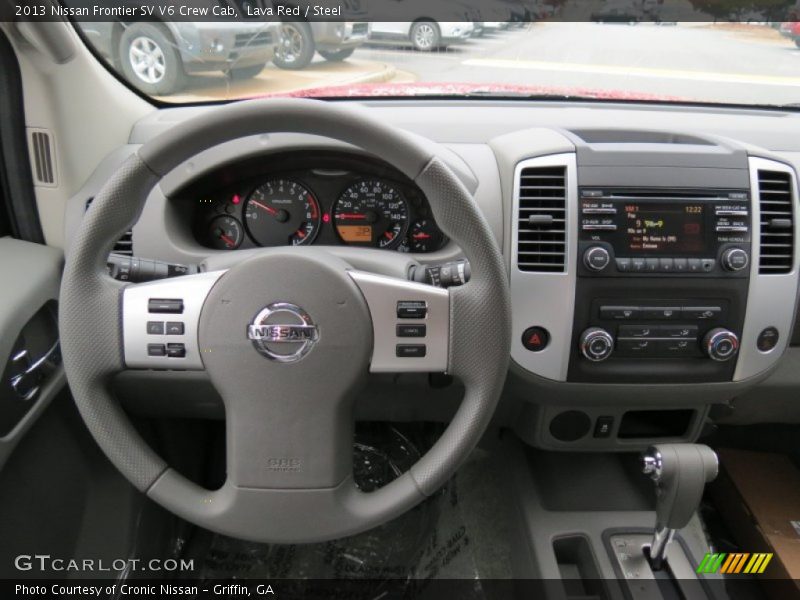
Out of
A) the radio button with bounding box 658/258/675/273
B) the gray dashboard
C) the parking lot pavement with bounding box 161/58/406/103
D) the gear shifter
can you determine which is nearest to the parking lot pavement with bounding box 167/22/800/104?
the parking lot pavement with bounding box 161/58/406/103

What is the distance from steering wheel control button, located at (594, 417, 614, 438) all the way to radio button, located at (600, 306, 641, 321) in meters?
0.38

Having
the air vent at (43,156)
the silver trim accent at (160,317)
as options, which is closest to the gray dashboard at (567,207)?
the air vent at (43,156)

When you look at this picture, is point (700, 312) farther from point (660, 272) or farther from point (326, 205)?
point (326, 205)

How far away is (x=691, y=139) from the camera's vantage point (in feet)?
5.08

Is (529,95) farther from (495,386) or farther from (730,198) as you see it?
(495,386)

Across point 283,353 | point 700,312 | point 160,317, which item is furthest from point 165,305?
point 700,312

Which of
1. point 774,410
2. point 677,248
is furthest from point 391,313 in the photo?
point 774,410

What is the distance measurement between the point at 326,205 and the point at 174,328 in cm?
53

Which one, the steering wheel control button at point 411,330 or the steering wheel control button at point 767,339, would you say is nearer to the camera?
the steering wheel control button at point 411,330

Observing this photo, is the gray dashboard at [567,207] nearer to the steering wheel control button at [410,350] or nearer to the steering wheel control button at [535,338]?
the steering wheel control button at [535,338]

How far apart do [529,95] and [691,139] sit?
21.3 inches

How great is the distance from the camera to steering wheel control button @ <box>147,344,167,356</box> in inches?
43.1

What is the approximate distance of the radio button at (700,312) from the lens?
143 cm

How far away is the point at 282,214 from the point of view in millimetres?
1485
